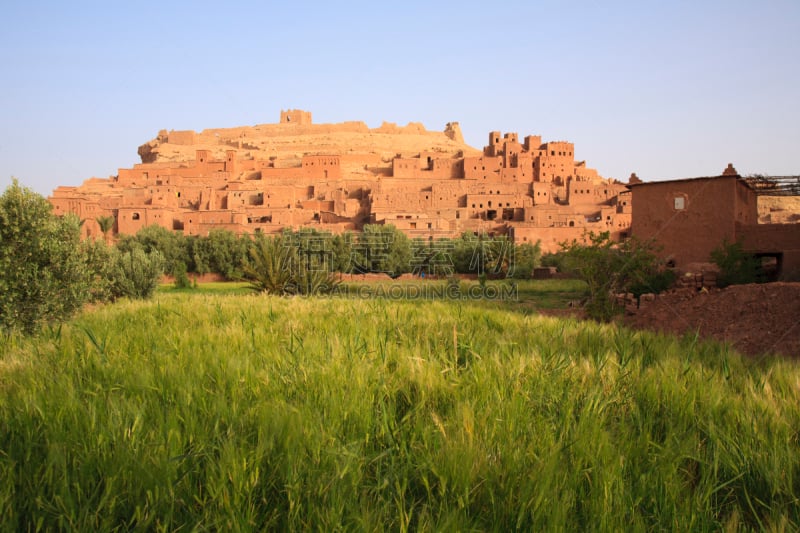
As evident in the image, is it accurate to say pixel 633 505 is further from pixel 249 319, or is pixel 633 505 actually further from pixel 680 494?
pixel 249 319

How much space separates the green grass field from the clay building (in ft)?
39.3

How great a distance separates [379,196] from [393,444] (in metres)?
42.1

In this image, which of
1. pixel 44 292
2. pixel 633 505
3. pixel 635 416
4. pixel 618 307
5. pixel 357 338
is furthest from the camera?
pixel 618 307

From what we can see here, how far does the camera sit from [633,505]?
133 cm

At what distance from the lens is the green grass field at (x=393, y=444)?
129cm

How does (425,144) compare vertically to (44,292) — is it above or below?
above

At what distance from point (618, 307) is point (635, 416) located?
10.5m

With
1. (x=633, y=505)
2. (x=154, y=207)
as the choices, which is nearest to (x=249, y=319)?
(x=633, y=505)

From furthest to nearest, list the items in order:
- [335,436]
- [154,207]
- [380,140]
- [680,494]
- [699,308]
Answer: [380,140]
[154,207]
[699,308]
[335,436]
[680,494]

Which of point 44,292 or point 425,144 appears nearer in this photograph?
point 44,292

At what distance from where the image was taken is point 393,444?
1.72 metres

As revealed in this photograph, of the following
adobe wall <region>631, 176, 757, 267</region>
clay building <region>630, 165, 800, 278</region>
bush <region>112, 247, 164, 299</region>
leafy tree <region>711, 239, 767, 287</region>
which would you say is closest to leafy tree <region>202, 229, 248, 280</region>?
bush <region>112, 247, 164, 299</region>

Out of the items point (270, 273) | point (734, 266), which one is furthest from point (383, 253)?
point (734, 266)

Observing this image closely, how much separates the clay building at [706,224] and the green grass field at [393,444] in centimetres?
1197
